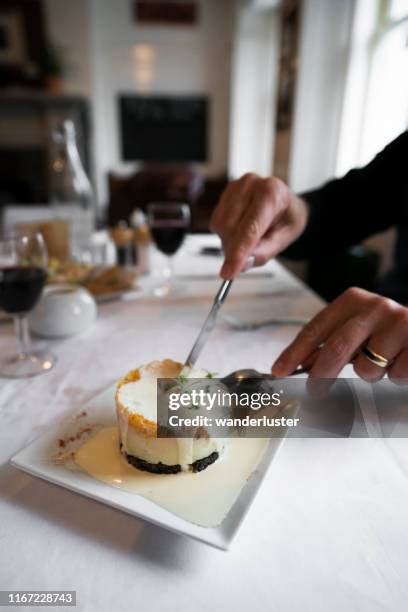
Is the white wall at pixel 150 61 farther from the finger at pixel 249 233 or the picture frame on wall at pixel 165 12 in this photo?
the finger at pixel 249 233

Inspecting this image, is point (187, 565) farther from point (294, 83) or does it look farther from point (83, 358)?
point (294, 83)

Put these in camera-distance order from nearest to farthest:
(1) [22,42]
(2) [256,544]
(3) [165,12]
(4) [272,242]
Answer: (2) [256,544] < (4) [272,242] < (1) [22,42] < (3) [165,12]

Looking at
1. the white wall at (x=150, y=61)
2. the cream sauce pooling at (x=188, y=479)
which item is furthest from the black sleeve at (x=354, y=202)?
the white wall at (x=150, y=61)

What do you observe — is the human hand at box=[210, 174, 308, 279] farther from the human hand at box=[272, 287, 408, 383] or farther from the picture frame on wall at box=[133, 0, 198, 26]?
the picture frame on wall at box=[133, 0, 198, 26]

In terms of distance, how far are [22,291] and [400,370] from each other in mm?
480

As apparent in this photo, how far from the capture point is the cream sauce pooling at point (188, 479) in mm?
284

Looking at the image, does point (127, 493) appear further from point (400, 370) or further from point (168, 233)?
point (168, 233)

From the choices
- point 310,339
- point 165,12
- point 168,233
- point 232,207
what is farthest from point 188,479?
point 165,12

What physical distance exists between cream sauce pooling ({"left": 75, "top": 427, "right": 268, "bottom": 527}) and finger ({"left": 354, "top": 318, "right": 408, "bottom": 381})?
0.49 feet

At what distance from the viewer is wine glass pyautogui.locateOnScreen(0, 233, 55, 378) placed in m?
0.54

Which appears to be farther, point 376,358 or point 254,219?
point 254,219

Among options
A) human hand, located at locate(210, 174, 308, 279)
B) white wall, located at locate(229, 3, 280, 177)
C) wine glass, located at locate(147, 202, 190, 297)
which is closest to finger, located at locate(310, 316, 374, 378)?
human hand, located at locate(210, 174, 308, 279)

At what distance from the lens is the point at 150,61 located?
14.8 feet

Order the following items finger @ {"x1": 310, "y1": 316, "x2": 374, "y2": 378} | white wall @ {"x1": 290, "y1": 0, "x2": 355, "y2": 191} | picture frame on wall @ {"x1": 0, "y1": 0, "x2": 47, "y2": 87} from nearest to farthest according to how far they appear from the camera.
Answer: finger @ {"x1": 310, "y1": 316, "x2": 374, "y2": 378} < white wall @ {"x1": 290, "y1": 0, "x2": 355, "y2": 191} < picture frame on wall @ {"x1": 0, "y1": 0, "x2": 47, "y2": 87}
